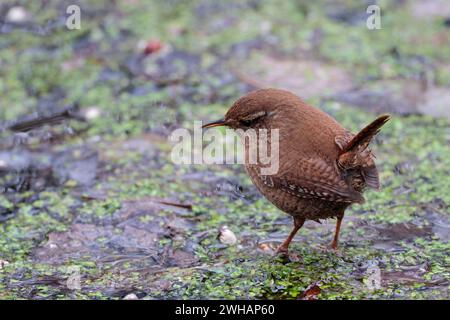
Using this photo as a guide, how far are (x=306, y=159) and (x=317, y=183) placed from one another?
0.59ft

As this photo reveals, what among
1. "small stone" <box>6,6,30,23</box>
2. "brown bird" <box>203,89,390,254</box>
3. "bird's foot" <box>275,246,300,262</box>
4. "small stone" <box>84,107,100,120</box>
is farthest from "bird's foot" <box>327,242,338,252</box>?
"small stone" <box>6,6,30,23</box>

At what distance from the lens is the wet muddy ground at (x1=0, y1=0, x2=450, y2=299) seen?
4.16 m

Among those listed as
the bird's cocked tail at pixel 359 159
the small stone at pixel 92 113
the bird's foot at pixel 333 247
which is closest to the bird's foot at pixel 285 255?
the bird's foot at pixel 333 247

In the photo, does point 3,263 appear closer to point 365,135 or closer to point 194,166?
point 194,166

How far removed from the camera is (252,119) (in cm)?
436

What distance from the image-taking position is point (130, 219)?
4.87 metres

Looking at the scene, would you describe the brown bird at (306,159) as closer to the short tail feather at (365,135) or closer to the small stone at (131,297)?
the short tail feather at (365,135)

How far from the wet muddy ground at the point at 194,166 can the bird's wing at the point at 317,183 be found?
50cm

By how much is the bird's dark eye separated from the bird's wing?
0.46m

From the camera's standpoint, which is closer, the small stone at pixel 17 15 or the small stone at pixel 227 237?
the small stone at pixel 227 237

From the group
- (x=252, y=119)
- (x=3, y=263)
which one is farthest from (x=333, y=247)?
(x=3, y=263)

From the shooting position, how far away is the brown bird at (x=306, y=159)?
155 inches
